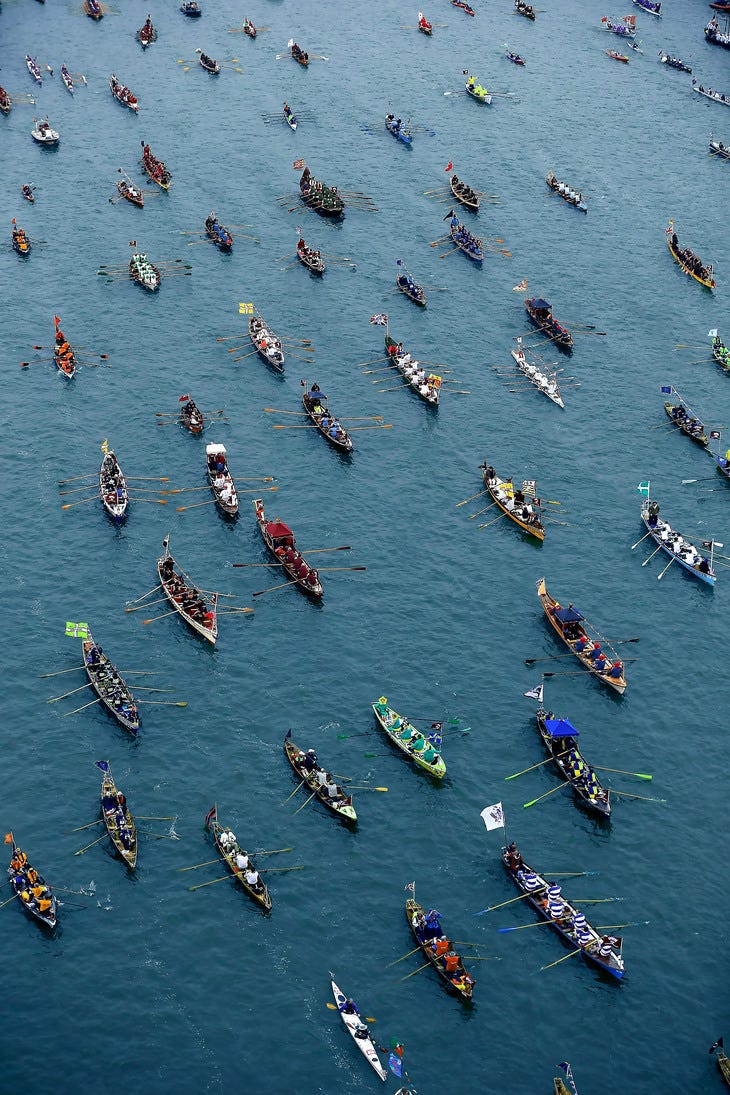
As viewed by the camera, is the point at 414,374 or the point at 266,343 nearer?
the point at 414,374

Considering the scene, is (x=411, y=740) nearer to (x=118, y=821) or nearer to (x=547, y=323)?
(x=118, y=821)

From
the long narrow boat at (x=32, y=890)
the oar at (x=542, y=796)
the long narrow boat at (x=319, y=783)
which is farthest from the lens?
the oar at (x=542, y=796)

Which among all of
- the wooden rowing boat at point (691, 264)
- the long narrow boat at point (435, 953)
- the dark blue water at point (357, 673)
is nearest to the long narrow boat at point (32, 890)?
the dark blue water at point (357, 673)

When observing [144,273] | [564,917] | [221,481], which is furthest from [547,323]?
[564,917]

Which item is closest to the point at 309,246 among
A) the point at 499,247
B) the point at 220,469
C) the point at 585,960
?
the point at 499,247

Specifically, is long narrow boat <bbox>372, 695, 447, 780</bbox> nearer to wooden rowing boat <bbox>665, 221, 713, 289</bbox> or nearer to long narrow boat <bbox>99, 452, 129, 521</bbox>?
long narrow boat <bbox>99, 452, 129, 521</bbox>

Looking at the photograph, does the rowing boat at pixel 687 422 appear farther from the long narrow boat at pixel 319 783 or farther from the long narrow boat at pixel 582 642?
the long narrow boat at pixel 319 783

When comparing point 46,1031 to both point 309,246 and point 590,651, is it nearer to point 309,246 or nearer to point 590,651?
point 590,651

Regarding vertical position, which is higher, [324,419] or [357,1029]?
[357,1029]
